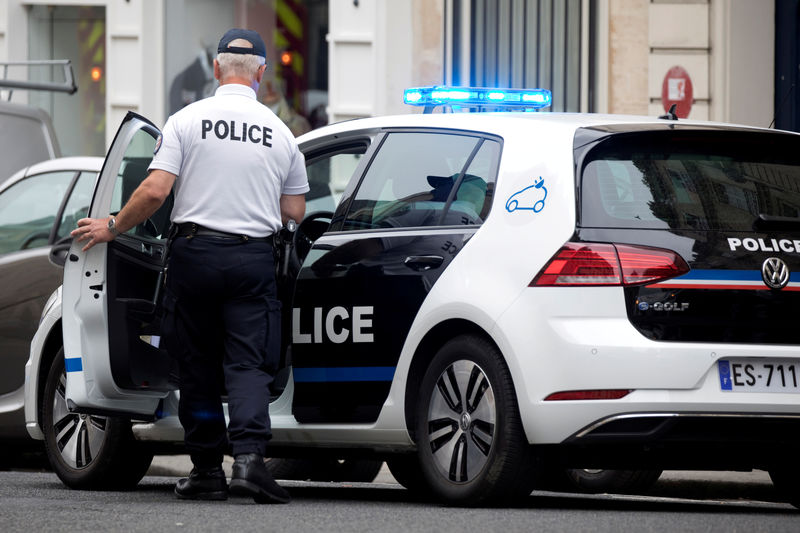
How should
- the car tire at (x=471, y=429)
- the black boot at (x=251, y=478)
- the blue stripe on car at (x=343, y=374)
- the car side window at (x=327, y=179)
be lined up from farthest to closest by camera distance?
the car side window at (x=327, y=179), the blue stripe on car at (x=343, y=374), the black boot at (x=251, y=478), the car tire at (x=471, y=429)

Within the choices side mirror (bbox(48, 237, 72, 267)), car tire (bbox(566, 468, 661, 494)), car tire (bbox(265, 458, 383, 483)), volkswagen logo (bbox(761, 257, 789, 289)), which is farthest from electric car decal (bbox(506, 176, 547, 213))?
side mirror (bbox(48, 237, 72, 267))

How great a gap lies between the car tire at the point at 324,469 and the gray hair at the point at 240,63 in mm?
2746

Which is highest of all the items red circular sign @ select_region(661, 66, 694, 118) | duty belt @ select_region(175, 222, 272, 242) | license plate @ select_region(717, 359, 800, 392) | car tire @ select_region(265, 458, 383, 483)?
red circular sign @ select_region(661, 66, 694, 118)

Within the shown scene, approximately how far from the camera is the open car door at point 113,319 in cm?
773

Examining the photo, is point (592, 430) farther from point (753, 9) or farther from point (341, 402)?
point (753, 9)

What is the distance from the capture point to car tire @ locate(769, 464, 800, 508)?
7566mm

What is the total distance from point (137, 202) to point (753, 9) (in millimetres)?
9148

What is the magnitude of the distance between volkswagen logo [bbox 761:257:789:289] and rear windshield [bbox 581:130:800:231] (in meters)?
0.16

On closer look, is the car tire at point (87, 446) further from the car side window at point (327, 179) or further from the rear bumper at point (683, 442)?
the rear bumper at point (683, 442)

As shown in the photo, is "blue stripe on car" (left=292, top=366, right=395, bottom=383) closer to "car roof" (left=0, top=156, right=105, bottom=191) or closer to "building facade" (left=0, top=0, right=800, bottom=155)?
"car roof" (left=0, top=156, right=105, bottom=191)

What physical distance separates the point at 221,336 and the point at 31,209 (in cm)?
366

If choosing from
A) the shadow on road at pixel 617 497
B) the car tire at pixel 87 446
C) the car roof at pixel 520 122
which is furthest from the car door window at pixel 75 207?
the car roof at pixel 520 122

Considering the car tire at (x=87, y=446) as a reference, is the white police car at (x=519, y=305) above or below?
above

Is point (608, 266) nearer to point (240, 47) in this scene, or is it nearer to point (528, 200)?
point (528, 200)
